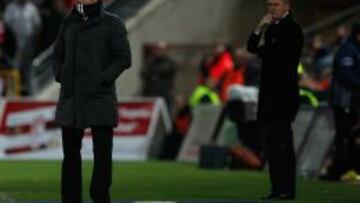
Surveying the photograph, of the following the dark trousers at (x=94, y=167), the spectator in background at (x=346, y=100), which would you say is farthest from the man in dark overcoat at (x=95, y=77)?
the spectator in background at (x=346, y=100)

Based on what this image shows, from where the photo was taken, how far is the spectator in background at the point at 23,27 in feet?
105

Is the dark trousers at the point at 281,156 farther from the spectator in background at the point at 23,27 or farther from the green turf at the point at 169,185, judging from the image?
the spectator in background at the point at 23,27

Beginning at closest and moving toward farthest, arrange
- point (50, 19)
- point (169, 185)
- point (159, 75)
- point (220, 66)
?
1. point (169, 185)
2. point (220, 66)
3. point (159, 75)
4. point (50, 19)

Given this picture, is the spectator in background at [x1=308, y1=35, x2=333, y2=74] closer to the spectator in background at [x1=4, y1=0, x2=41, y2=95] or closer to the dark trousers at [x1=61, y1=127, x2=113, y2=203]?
the spectator in background at [x1=4, y1=0, x2=41, y2=95]

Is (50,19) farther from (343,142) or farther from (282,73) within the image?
(282,73)

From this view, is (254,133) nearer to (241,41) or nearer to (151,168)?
(151,168)

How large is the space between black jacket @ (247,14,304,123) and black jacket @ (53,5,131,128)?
3150mm

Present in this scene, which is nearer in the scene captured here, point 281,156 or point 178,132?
point 281,156

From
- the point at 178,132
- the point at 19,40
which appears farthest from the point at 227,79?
the point at 19,40

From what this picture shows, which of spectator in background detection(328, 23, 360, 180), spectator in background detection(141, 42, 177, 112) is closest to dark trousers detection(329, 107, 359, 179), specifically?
spectator in background detection(328, 23, 360, 180)

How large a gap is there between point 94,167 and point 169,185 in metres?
5.96

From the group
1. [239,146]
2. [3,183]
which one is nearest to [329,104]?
[239,146]

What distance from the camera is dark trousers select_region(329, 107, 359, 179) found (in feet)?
67.6

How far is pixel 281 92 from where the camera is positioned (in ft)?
51.8
